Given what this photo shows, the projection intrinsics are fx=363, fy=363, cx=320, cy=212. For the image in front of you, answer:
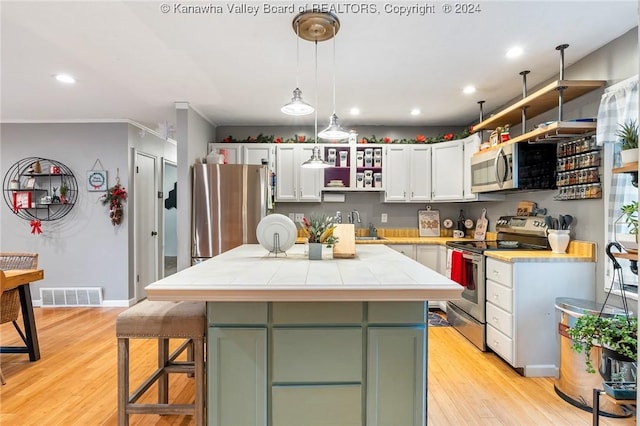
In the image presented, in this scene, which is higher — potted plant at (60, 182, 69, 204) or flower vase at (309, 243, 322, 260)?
potted plant at (60, 182, 69, 204)

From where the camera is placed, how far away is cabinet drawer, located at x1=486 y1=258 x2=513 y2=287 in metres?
2.85

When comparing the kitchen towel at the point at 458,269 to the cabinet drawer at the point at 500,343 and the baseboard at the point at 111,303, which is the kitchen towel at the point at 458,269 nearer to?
the cabinet drawer at the point at 500,343

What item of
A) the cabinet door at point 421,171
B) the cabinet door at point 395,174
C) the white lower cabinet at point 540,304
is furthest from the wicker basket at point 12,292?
the cabinet door at point 421,171

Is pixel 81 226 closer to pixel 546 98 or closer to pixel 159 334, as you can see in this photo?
pixel 159 334

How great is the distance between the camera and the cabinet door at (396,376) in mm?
1674

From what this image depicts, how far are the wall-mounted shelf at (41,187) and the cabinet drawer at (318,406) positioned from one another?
453 centimetres

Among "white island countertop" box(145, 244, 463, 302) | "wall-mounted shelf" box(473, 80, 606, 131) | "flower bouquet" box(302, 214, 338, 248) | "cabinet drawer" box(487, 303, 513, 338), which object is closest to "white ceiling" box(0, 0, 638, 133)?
"wall-mounted shelf" box(473, 80, 606, 131)

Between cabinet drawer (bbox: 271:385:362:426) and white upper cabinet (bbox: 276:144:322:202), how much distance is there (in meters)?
3.34

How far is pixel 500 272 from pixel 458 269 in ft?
2.19


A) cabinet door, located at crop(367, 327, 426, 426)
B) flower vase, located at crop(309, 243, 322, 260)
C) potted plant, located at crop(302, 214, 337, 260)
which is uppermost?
potted plant, located at crop(302, 214, 337, 260)

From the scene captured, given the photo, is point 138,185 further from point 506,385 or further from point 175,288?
point 506,385

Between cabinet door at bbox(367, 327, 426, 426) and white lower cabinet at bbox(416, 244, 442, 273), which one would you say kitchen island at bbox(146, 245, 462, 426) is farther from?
white lower cabinet at bbox(416, 244, 442, 273)

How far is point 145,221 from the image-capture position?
5324 millimetres

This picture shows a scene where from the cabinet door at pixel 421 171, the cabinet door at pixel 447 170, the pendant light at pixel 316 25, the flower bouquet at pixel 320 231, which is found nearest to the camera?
the pendant light at pixel 316 25
